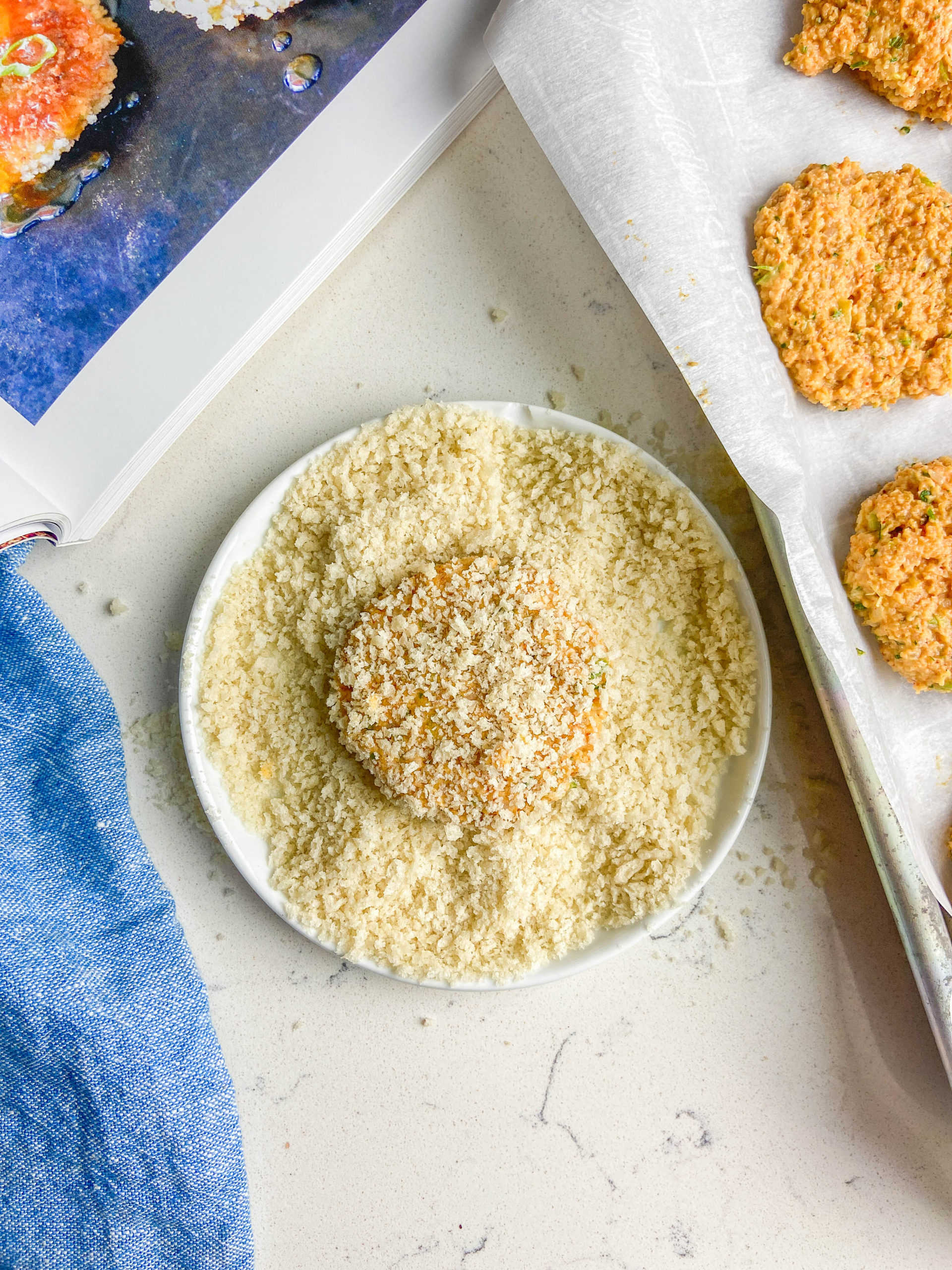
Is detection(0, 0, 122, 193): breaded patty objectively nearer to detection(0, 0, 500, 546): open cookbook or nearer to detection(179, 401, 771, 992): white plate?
detection(0, 0, 500, 546): open cookbook

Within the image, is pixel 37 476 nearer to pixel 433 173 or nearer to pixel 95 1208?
pixel 433 173

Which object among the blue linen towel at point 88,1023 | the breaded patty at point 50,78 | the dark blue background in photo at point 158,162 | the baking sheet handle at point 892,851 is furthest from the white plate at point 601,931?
the breaded patty at point 50,78

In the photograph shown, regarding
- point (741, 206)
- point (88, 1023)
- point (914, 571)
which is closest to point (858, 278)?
point (741, 206)

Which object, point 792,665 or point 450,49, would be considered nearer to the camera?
point 450,49

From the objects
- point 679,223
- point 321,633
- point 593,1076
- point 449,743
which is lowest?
point 593,1076

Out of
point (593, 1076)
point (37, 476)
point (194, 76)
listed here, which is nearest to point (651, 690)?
point (593, 1076)

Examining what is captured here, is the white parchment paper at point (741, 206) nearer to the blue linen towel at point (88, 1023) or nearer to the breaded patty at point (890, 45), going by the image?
the breaded patty at point (890, 45)
